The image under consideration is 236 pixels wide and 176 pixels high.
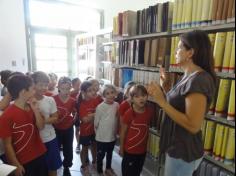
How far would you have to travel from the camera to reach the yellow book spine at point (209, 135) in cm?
145

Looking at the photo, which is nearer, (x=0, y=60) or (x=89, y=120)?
(x=89, y=120)

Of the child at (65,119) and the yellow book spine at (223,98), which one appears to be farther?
the child at (65,119)

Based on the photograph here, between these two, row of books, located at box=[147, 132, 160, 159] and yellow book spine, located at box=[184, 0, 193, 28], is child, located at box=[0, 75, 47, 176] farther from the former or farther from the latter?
yellow book spine, located at box=[184, 0, 193, 28]

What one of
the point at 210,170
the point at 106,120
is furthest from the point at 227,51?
the point at 106,120

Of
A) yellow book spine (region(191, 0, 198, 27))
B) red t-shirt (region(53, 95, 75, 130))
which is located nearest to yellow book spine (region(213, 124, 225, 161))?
yellow book spine (region(191, 0, 198, 27))

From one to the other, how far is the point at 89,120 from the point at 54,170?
579 millimetres

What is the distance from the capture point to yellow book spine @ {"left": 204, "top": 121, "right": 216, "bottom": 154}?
1.45 m

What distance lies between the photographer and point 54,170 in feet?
5.69

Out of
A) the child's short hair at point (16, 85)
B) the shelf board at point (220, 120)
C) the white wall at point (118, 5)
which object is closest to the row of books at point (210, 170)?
the shelf board at point (220, 120)

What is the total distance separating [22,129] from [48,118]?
306 millimetres

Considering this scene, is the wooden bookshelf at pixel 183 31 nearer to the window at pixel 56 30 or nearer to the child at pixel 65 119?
the child at pixel 65 119

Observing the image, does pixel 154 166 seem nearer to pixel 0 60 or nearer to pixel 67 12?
pixel 0 60

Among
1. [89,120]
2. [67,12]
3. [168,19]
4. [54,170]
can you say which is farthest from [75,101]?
[67,12]

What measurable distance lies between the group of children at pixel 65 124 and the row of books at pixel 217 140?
21.2 inches
